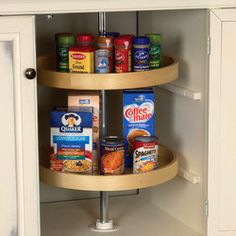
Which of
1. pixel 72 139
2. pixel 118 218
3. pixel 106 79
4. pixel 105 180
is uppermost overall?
pixel 106 79

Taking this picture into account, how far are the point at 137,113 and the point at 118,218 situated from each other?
41cm

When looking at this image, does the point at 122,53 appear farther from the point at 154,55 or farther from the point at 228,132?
the point at 228,132

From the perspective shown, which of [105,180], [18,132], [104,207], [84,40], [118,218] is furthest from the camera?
[118,218]

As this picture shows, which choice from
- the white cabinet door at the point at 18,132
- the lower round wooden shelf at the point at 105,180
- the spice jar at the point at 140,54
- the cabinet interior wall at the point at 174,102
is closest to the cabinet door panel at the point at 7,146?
the white cabinet door at the point at 18,132

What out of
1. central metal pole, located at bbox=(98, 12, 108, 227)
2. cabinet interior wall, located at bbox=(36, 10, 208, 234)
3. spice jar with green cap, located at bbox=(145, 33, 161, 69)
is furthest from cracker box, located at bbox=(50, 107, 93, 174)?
cabinet interior wall, located at bbox=(36, 10, 208, 234)

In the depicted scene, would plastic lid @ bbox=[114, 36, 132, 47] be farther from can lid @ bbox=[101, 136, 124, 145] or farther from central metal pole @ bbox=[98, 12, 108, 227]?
can lid @ bbox=[101, 136, 124, 145]

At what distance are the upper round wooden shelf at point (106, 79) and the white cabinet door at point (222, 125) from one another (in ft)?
0.46

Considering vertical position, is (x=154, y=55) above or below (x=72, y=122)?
above

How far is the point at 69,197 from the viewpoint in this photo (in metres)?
2.85

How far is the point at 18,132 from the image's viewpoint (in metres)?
2.18

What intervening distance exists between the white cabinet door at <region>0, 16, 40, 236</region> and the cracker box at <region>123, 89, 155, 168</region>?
34 centimetres

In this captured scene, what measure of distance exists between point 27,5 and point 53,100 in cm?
67

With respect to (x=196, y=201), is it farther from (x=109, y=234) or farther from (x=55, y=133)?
(x=55, y=133)

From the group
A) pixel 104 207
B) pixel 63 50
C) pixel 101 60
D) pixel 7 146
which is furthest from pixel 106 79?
pixel 104 207
